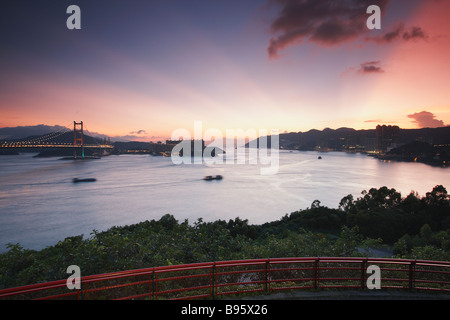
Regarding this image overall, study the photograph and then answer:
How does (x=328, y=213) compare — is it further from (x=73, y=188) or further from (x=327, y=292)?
(x=73, y=188)

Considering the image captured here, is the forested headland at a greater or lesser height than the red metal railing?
lesser

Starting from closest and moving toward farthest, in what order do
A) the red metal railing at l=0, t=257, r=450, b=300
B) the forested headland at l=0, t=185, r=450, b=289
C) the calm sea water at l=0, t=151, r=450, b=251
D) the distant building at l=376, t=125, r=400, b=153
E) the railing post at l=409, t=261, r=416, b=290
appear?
the red metal railing at l=0, t=257, r=450, b=300 → the railing post at l=409, t=261, r=416, b=290 → the forested headland at l=0, t=185, r=450, b=289 → the calm sea water at l=0, t=151, r=450, b=251 → the distant building at l=376, t=125, r=400, b=153

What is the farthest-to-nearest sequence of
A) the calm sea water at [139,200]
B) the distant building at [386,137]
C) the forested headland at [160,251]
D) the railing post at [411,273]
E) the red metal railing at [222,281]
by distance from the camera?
1. the distant building at [386,137]
2. the calm sea water at [139,200]
3. the forested headland at [160,251]
4. the railing post at [411,273]
5. the red metal railing at [222,281]

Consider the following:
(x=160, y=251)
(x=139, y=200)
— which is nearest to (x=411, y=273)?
(x=160, y=251)

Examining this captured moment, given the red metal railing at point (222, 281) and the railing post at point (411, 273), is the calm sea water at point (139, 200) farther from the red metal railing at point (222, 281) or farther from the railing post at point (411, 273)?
the railing post at point (411, 273)

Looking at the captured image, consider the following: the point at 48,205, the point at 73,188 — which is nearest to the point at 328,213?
the point at 48,205

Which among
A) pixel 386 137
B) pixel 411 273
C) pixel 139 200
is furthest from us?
pixel 386 137

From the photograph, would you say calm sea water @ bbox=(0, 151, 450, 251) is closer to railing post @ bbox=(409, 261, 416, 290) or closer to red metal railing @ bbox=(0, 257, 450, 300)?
red metal railing @ bbox=(0, 257, 450, 300)

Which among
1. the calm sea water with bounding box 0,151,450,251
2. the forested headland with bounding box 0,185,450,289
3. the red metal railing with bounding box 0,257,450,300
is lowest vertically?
the calm sea water with bounding box 0,151,450,251

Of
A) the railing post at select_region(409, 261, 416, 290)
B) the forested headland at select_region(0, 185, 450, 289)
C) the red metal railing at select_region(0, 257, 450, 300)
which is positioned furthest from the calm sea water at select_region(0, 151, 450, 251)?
the railing post at select_region(409, 261, 416, 290)

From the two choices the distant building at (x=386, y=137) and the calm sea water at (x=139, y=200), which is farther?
the distant building at (x=386, y=137)

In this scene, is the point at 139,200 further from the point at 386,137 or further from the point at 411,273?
the point at 386,137

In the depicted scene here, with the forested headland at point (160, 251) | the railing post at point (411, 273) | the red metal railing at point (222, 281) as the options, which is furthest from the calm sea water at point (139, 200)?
the railing post at point (411, 273)
